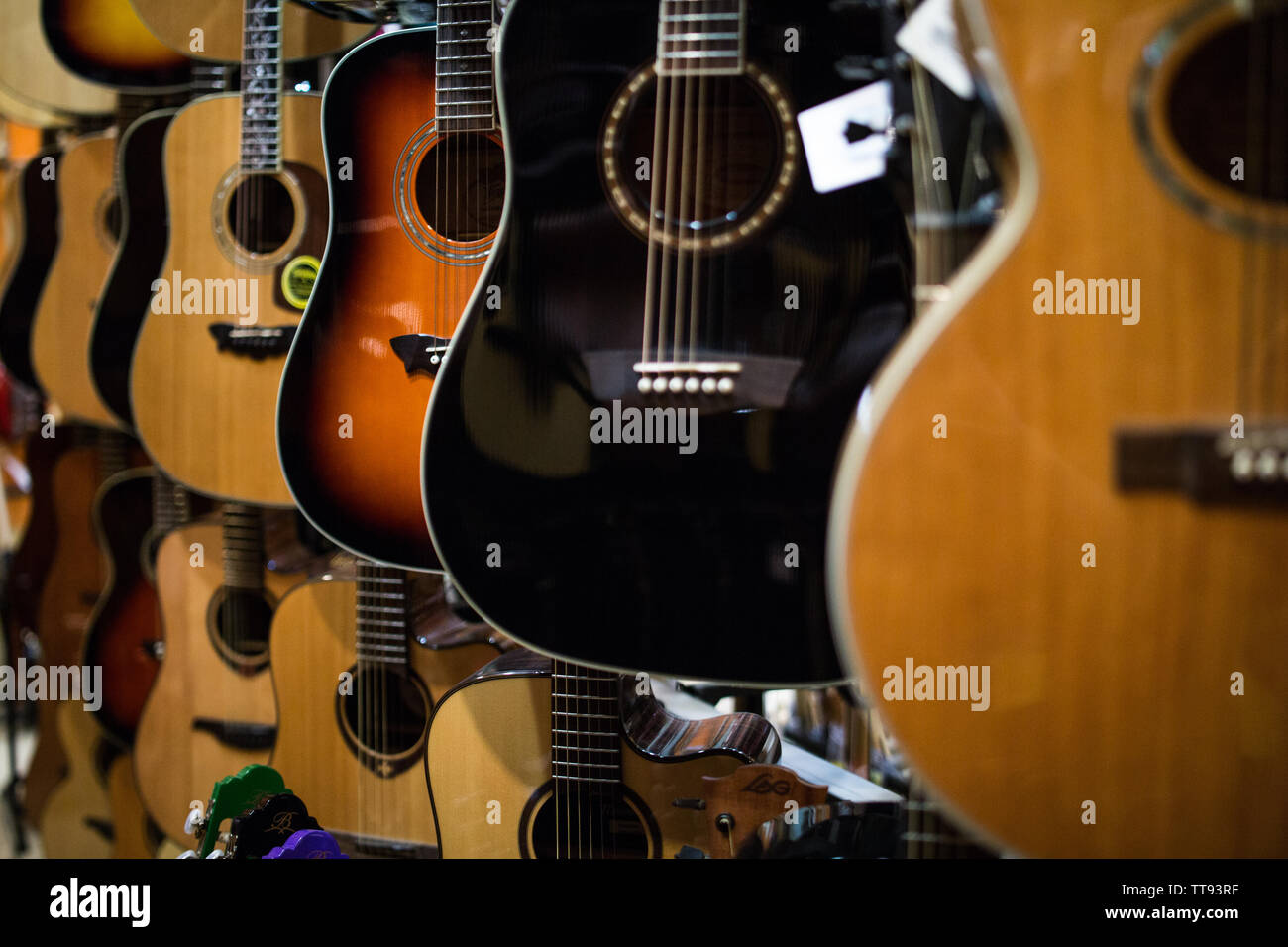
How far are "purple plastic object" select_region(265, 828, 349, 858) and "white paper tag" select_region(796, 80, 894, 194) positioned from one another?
0.84 metres

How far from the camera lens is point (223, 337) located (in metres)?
1.12

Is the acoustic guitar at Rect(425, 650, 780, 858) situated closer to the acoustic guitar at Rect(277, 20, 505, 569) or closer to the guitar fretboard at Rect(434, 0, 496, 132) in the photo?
the acoustic guitar at Rect(277, 20, 505, 569)

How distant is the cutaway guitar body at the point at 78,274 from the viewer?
1405 millimetres

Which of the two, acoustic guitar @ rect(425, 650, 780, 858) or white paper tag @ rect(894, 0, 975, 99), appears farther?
acoustic guitar @ rect(425, 650, 780, 858)

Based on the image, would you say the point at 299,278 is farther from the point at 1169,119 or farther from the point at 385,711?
the point at 1169,119

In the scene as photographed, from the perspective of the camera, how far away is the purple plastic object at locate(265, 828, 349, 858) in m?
0.92

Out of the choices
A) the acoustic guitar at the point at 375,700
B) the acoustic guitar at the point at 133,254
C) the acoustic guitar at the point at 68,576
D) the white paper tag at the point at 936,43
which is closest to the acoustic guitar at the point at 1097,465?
the white paper tag at the point at 936,43

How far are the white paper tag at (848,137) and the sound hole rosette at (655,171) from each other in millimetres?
17

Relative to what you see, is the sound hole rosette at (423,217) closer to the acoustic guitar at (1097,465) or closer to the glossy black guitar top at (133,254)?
the glossy black guitar top at (133,254)
